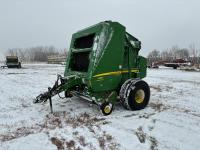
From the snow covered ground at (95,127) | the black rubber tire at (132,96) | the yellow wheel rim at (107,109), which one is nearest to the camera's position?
the snow covered ground at (95,127)

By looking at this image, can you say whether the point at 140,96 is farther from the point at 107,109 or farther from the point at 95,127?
the point at 95,127

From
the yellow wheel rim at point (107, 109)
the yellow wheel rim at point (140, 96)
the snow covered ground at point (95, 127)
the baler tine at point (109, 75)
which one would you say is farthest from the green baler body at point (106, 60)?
the snow covered ground at point (95, 127)

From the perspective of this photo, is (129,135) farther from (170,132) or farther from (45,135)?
(45,135)

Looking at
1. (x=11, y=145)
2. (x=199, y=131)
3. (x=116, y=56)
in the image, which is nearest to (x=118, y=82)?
(x=116, y=56)

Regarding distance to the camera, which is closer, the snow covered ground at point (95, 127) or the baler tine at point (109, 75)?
the snow covered ground at point (95, 127)

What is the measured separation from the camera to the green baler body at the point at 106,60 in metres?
5.13

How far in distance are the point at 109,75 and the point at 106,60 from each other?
38cm

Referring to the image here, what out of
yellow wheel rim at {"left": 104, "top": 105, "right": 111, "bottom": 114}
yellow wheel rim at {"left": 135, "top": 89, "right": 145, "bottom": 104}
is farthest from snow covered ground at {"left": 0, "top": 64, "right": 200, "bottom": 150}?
yellow wheel rim at {"left": 135, "top": 89, "right": 145, "bottom": 104}

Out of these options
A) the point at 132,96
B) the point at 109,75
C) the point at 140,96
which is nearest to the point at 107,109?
the point at 132,96

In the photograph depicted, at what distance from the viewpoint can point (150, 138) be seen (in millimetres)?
3863

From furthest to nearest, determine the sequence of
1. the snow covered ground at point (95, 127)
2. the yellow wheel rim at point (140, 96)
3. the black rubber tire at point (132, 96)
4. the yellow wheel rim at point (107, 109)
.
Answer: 1. the yellow wheel rim at point (140, 96)
2. the black rubber tire at point (132, 96)
3. the yellow wheel rim at point (107, 109)
4. the snow covered ground at point (95, 127)

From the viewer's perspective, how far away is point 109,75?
210 inches

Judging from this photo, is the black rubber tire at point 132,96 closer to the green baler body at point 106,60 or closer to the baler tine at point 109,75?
the baler tine at point 109,75

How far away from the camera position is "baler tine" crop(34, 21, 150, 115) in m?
5.14
